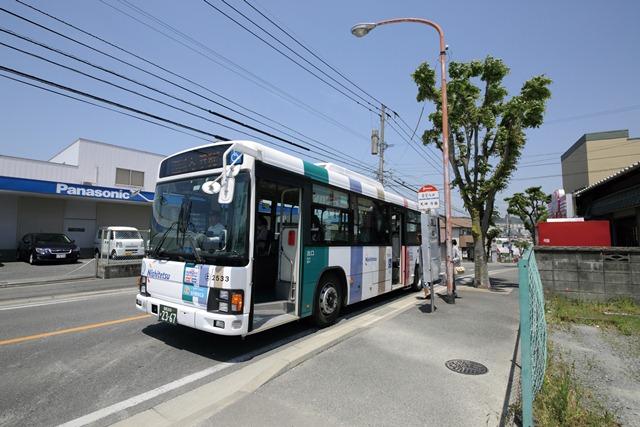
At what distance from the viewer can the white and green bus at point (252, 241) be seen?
493 centimetres

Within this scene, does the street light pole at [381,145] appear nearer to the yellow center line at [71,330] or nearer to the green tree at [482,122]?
the green tree at [482,122]

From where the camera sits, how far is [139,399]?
12.8 ft

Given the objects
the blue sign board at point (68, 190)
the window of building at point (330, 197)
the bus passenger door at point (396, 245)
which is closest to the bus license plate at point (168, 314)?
the window of building at point (330, 197)

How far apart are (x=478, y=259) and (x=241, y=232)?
1168 centimetres

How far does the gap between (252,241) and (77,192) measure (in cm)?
2267

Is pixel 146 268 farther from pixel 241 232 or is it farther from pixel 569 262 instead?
pixel 569 262

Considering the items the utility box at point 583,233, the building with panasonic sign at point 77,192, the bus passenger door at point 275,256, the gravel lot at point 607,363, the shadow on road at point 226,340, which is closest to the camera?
the gravel lot at point 607,363

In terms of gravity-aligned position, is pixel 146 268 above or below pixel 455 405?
above

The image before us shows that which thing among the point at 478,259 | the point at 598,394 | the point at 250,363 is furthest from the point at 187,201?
the point at 478,259

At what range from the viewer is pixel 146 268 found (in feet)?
19.4

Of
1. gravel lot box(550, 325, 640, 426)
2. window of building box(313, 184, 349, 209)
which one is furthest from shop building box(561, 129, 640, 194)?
window of building box(313, 184, 349, 209)

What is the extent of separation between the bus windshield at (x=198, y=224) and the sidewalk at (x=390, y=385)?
5.93 ft

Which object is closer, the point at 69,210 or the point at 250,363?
the point at 250,363

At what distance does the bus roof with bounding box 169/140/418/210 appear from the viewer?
5.49 metres
